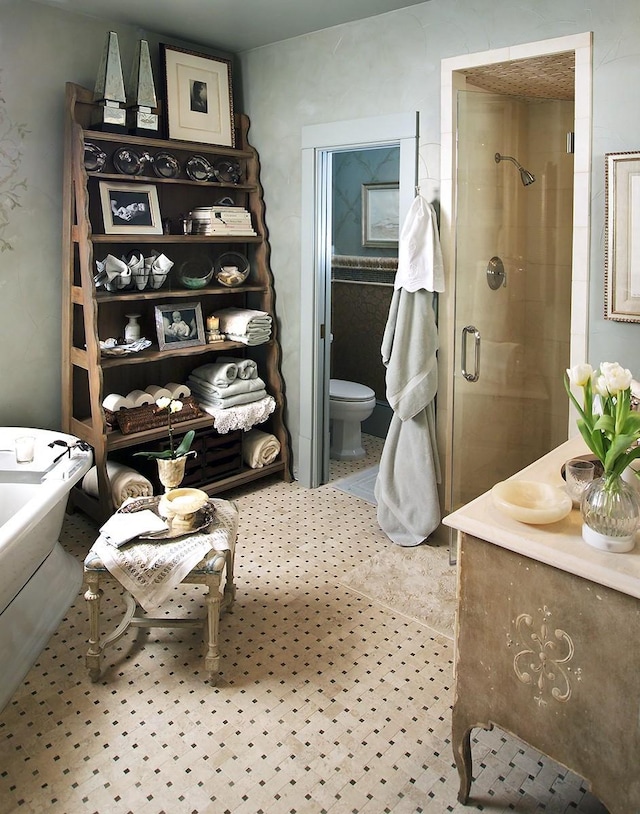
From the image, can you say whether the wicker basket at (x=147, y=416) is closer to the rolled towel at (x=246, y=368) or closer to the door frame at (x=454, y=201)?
the rolled towel at (x=246, y=368)

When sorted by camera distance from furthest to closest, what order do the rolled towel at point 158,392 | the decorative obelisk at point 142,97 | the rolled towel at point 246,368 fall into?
the rolled towel at point 246,368, the rolled towel at point 158,392, the decorative obelisk at point 142,97

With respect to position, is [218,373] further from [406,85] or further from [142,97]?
[406,85]

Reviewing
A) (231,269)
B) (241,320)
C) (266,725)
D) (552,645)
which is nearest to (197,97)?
(231,269)

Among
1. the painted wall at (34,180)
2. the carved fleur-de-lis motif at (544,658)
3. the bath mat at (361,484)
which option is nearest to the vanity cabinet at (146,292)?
the painted wall at (34,180)

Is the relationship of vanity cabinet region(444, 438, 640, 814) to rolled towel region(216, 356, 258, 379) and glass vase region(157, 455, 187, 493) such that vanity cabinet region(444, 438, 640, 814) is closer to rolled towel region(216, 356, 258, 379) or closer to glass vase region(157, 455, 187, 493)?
glass vase region(157, 455, 187, 493)

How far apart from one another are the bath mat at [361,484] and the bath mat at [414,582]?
66 centimetres

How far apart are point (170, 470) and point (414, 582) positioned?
1216mm

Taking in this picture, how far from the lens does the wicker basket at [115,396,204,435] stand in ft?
11.5

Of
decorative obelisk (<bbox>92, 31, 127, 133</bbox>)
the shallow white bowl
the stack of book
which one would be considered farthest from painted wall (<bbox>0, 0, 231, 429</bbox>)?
the shallow white bowl

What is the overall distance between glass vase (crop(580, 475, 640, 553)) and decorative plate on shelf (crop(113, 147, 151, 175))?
111 inches

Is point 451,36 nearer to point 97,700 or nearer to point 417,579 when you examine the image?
point 417,579

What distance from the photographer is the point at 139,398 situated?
3611 millimetres

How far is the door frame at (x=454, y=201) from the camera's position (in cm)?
265

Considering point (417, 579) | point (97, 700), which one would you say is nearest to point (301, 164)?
point (417, 579)
